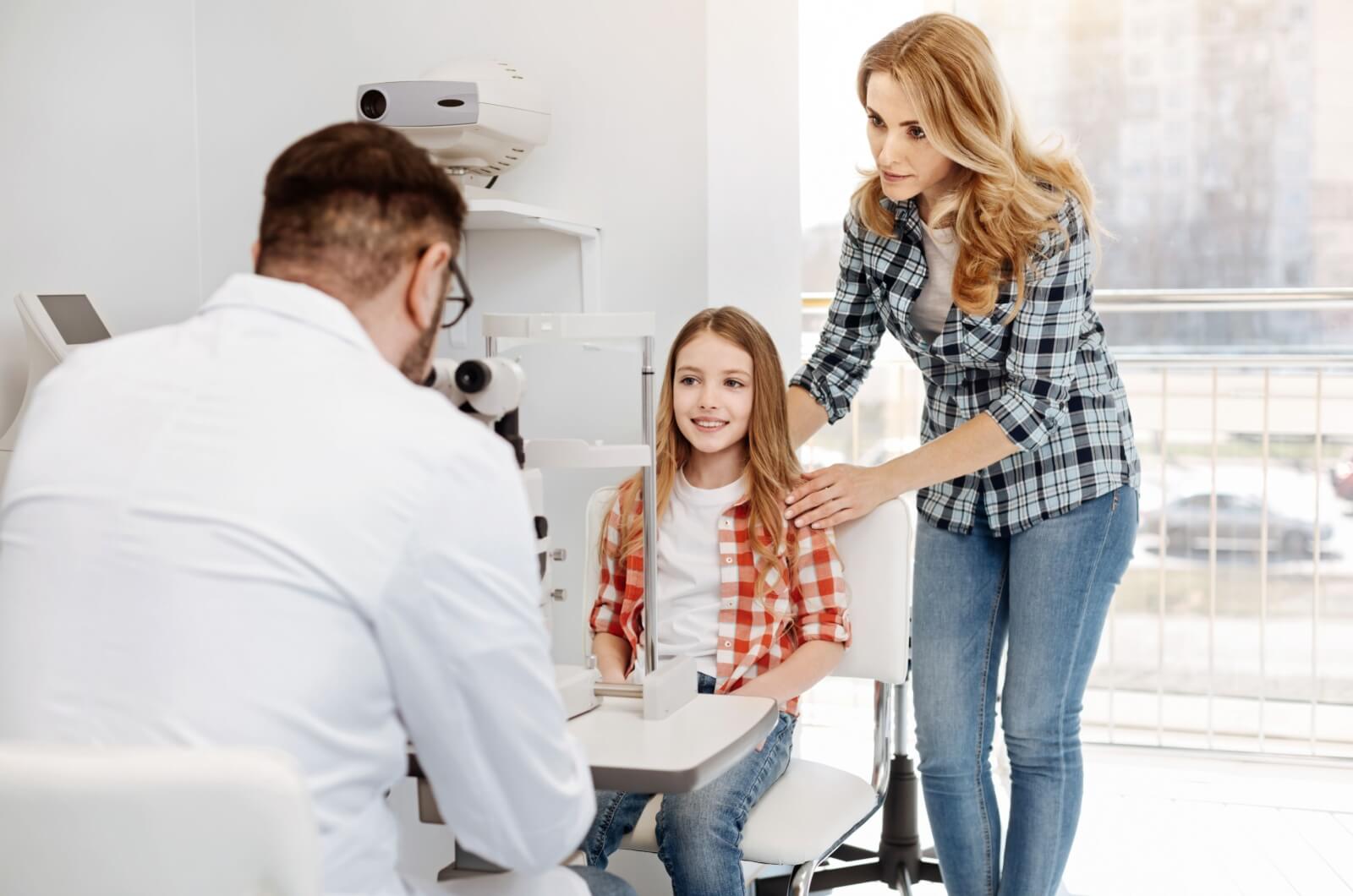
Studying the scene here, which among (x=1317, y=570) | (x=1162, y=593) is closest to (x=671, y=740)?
(x=1162, y=593)

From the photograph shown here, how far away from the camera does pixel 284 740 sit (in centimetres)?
79

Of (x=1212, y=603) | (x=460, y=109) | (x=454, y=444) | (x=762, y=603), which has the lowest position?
(x=1212, y=603)

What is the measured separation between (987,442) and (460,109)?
3.12ft

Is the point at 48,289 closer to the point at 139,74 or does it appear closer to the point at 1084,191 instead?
the point at 139,74

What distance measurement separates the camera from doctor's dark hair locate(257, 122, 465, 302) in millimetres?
897

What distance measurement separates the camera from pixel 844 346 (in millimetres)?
1965

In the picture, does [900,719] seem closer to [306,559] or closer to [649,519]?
[649,519]

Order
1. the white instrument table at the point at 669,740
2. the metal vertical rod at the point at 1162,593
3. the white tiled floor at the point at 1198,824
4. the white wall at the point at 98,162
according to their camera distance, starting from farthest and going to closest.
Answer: the metal vertical rod at the point at 1162,593 < the white tiled floor at the point at 1198,824 < the white wall at the point at 98,162 < the white instrument table at the point at 669,740

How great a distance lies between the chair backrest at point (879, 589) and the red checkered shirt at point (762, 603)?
3 cm

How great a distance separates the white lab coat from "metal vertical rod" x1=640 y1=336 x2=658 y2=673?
51cm

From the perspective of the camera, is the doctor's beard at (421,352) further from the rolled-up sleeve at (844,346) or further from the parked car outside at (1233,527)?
the parked car outside at (1233,527)

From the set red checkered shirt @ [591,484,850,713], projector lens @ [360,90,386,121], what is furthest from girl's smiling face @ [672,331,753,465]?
projector lens @ [360,90,386,121]

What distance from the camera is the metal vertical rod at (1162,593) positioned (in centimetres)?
312

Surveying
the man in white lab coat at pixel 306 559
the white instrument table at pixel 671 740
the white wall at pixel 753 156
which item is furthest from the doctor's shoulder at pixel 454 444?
the white wall at pixel 753 156
